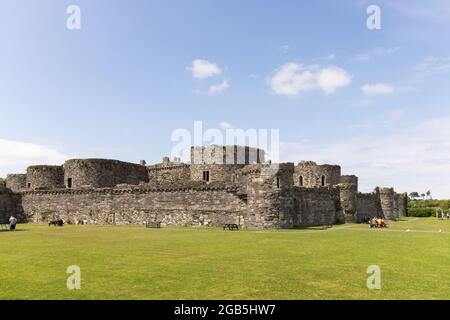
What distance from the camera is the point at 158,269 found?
11.9m

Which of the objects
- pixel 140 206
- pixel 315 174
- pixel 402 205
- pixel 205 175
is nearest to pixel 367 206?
pixel 315 174

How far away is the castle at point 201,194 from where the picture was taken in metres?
30.4

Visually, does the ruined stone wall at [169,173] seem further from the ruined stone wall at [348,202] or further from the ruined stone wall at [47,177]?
the ruined stone wall at [348,202]

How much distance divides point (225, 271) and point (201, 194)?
23247 mm

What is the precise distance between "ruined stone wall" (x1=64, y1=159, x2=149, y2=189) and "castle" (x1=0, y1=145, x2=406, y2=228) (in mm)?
117

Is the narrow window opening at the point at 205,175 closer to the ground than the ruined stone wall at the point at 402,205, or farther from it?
farther from it

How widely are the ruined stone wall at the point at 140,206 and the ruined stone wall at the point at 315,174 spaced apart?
20.0 meters

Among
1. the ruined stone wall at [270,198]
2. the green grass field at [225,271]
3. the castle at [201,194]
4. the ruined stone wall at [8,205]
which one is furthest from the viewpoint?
the ruined stone wall at [8,205]

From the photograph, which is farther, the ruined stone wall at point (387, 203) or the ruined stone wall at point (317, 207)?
the ruined stone wall at point (387, 203)

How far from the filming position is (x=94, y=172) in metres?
47.6

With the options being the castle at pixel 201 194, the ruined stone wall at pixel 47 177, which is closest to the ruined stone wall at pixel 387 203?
the castle at pixel 201 194

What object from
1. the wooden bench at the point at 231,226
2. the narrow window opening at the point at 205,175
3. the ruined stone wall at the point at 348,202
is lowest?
the wooden bench at the point at 231,226
